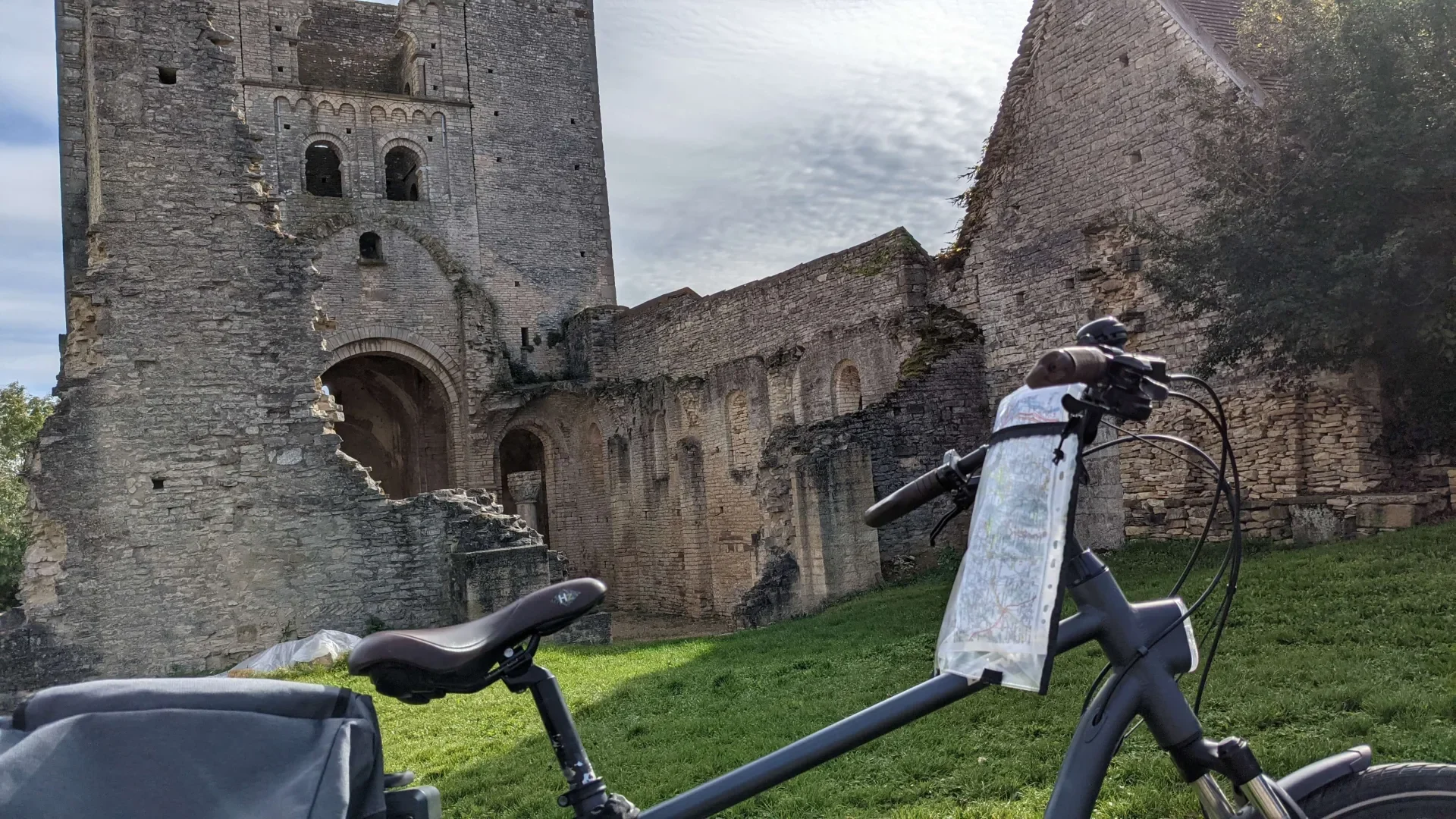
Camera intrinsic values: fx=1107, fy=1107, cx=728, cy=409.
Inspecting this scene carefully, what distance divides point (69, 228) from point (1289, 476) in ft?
66.6

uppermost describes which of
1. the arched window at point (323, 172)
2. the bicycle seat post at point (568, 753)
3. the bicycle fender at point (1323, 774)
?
the arched window at point (323, 172)

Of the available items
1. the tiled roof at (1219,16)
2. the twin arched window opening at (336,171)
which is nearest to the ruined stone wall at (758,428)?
the tiled roof at (1219,16)

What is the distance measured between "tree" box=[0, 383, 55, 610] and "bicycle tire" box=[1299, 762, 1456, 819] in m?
26.3

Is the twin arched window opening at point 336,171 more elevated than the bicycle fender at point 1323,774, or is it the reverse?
the twin arched window opening at point 336,171

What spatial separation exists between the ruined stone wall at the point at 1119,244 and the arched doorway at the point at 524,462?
1315cm

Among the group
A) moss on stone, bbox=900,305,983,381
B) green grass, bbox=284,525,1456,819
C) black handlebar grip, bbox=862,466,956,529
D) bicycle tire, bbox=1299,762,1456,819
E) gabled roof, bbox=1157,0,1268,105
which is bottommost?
green grass, bbox=284,525,1456,819

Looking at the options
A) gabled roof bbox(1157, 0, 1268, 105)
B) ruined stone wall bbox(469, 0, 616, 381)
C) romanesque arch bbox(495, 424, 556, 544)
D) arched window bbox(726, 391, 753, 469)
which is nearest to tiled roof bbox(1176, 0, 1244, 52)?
gabled roof bbox(1157, 0, 1268, 105)

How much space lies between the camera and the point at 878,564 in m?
14.4

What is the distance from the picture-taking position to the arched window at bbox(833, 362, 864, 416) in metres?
17.8

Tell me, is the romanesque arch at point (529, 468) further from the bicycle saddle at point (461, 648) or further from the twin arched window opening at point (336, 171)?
the bicycle saddle at point (461, 648)

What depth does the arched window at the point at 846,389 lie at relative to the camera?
17828mm

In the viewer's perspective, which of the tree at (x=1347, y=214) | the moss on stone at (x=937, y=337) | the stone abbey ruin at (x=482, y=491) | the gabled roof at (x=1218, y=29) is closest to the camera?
the tree at (x=1347, y=214)

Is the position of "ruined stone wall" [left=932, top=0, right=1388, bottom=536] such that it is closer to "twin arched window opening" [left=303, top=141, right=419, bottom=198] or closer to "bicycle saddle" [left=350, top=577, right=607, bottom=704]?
"bicycle saddle" [left=350, top=577, right=607, bottom=704]

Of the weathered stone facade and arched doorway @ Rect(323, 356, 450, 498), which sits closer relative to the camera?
the weathered stone facade
